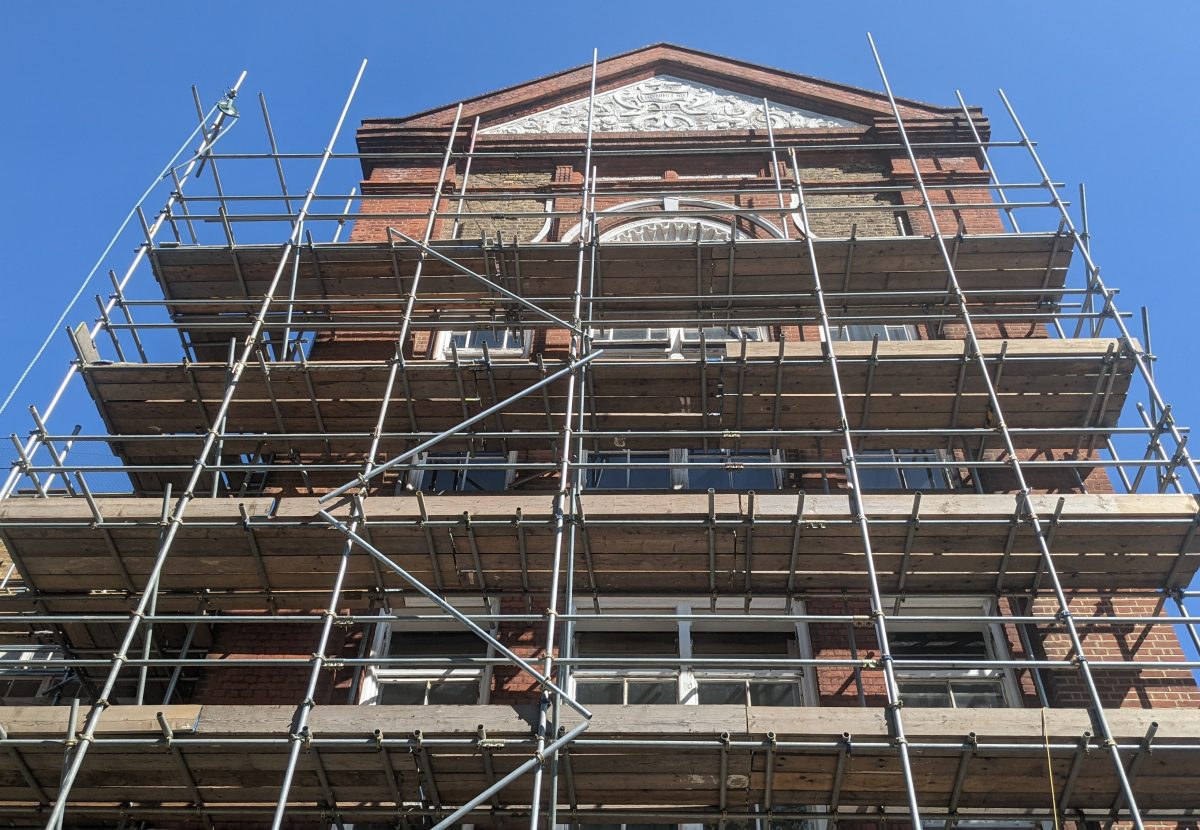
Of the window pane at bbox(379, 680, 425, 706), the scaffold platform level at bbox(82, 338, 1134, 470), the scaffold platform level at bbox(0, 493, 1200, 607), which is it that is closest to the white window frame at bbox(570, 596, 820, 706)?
the scaffold platform level at bbox(0, 493, 1200, 607)

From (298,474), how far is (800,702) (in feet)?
19.4

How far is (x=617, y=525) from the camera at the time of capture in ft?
31.1

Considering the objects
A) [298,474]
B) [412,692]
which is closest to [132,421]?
[298,474]

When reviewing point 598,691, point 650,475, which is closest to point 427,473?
point 650,475

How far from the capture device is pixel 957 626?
10445mm

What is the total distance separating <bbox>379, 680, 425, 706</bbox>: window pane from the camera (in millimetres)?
10125

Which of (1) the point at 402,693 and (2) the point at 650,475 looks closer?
(1) the point at 402,693

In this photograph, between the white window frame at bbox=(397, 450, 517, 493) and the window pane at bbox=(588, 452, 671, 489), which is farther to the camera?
the window pane at bbox=(588, 452, 671, 489)

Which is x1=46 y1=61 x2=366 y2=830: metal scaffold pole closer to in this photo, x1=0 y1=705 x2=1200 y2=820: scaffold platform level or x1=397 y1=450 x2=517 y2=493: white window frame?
x1=0 y1=705 x2=1200 y2=820: scaffold platform level

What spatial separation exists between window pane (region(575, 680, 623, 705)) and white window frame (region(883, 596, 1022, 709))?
2493mm

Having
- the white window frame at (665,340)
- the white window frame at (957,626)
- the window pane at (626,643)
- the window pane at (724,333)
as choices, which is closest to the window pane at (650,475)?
the white window frame at (665,340)

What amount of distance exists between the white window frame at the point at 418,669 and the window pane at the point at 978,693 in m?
4.17

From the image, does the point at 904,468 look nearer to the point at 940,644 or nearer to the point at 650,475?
the point at 940,644

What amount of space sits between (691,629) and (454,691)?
224 centimetres
